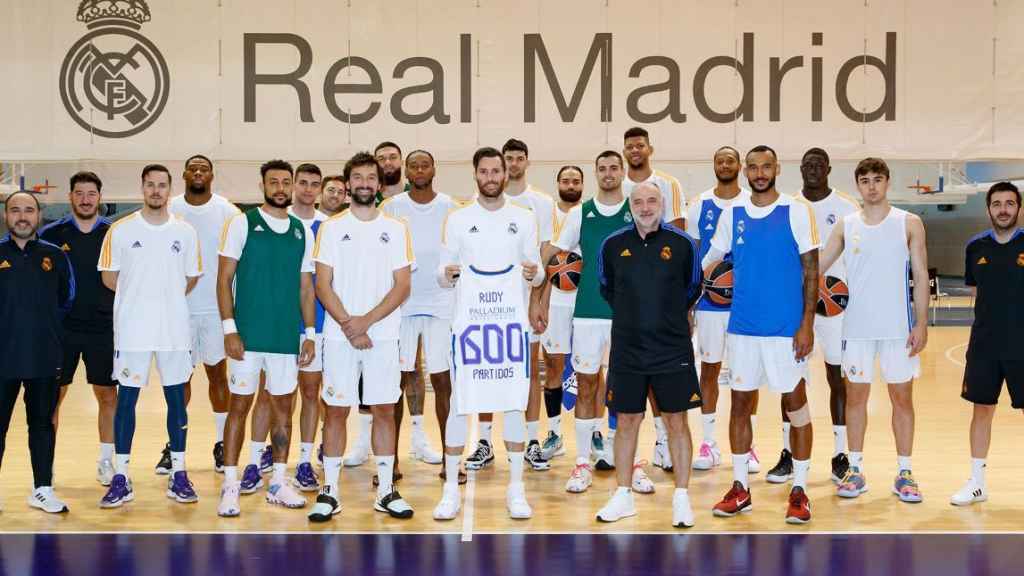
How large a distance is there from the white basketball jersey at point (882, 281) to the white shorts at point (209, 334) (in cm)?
428

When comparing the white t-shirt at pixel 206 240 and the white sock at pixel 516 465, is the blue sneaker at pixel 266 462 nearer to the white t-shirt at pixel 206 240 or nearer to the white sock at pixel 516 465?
the white t-shirt at pixel 206 240

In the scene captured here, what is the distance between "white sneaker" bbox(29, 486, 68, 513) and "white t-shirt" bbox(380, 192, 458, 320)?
2.44 metres

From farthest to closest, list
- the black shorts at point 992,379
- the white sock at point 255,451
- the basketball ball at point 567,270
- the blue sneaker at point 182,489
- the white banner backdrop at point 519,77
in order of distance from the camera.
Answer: the white banner backdrop at point 519,77
the basketball ball at point 567,270
the white sock at point 255,451
the blue sneaker at point 182,489
the black shorts at point 992,379

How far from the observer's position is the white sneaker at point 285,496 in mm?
6840

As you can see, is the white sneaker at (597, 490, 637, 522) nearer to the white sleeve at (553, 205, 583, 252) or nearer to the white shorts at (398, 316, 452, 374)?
the white shorts at (398, 316, 452, 374)

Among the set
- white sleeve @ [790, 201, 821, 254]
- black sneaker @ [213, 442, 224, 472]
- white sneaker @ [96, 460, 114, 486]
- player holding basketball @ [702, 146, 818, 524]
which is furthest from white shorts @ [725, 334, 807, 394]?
white sneaker @ [96, 460, 114, 486]

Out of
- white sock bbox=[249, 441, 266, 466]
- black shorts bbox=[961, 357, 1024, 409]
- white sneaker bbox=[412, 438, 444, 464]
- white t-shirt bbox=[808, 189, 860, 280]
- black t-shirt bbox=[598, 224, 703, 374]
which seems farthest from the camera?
white sneaker bbox=[412, 438, 444, 464]

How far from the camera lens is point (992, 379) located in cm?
691

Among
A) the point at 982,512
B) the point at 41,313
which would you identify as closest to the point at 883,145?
the point at 982,512

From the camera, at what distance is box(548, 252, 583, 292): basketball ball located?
7.49m

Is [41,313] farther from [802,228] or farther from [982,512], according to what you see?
[982,512]

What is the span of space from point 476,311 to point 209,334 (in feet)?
7.32

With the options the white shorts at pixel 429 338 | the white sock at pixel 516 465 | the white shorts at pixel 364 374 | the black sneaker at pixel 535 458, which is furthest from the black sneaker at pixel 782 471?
the white shorts at pixel 364 374

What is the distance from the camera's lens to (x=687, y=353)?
6309 mm
